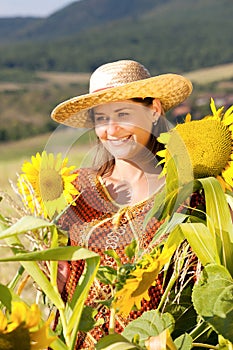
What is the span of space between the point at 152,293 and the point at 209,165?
11.1 inches

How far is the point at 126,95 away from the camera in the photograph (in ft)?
4.32

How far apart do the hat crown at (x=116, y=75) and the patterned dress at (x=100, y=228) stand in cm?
17

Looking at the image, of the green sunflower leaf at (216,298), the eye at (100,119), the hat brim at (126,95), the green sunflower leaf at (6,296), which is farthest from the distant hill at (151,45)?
the green sunflower leaf at (6,296)

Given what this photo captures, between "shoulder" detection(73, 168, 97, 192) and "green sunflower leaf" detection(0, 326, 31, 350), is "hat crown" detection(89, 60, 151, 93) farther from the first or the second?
"green sunflower leaf" detection(0, 326, 31, 350)

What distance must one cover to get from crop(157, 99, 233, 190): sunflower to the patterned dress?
106 mm

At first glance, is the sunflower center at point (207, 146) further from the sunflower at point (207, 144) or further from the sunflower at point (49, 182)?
the sunflower at point (49, 182)

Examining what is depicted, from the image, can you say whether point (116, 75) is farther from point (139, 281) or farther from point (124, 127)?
point (139, 281)

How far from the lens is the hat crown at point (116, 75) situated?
1.38 metres

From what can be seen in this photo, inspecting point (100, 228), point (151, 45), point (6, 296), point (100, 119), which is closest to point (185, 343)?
point (6, 296)

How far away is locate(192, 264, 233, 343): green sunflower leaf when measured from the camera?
2.85 feet

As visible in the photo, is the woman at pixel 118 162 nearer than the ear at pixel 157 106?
Yes

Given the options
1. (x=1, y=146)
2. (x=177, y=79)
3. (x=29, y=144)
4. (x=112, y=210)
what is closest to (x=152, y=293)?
(x=112, y=210)

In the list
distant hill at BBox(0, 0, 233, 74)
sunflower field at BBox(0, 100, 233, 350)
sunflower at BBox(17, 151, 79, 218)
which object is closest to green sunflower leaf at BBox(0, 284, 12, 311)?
sunflower field at BBox(0, 100, 233, 350)

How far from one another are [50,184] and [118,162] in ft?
0.71
